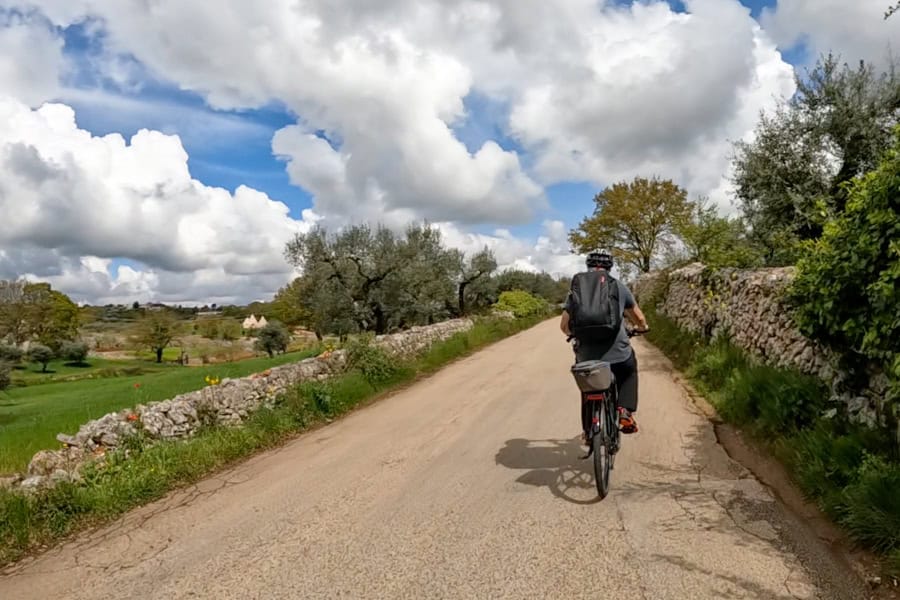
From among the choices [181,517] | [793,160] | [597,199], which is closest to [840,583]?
[181,517]

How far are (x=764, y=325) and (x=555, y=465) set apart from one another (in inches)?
182

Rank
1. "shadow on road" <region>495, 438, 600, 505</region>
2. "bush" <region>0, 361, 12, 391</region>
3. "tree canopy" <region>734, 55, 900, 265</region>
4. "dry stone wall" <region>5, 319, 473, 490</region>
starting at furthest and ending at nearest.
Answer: "bush" <region>0, 361, 12, 391</region> → "tree canopy" <region>734, 55, 900, 265</region> → "dry stone wall" <region>5, 319, 473, 490</region> → "shadow on road" <region>495, 438, 600, 505</region>

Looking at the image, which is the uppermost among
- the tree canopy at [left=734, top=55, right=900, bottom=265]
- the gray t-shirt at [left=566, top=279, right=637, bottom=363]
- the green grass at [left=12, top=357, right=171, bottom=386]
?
the tree canopy at [left=734, top=55, right=900, bottom=265]

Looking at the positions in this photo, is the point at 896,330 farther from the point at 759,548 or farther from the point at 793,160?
the point at 793,160

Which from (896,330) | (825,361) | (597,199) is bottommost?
(825,361)

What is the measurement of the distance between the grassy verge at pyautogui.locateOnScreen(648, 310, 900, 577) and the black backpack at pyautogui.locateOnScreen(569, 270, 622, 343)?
1.95 metres

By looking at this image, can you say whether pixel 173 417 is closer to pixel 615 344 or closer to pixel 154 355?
pixel 615 344

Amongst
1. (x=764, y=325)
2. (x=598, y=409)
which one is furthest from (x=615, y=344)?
(x=764, y=325)

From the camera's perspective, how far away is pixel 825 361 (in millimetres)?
6191

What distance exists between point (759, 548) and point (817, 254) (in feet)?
11.7

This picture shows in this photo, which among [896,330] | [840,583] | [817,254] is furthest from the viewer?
[817,254]

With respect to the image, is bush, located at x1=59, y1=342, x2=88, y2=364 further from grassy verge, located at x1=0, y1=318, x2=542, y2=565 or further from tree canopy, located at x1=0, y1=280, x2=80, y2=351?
grassy verge, located at x1=0, y1=318, x2=542, y2=565

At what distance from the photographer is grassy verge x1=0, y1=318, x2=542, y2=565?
518 cm

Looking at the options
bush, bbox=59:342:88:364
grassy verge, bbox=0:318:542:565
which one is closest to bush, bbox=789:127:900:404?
grassy verge, bbox=0:318:542:565
